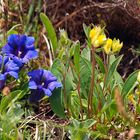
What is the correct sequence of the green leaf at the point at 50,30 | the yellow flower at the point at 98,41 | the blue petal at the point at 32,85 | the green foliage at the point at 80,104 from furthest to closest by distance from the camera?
1. the green leaf at the point at 50,30
2. the blue petal at the point at 32,85
3. the green foliage at the point at 80,104
4. the yellow flower at the point at 98,41

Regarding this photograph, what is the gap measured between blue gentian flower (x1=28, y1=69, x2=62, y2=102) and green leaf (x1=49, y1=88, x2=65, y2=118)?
0.11ft

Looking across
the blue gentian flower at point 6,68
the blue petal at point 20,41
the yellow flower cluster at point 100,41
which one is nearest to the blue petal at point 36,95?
the blue gentian flower at point 6,68

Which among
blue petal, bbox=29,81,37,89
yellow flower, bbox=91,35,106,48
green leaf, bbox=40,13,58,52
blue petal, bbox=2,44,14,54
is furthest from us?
green leaf, bbox=40,13,58,52

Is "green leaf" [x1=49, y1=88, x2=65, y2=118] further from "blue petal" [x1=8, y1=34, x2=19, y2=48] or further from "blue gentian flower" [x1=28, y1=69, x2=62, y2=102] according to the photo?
"blue petal" [x1=8, y1=34, x2=19, y2=48]

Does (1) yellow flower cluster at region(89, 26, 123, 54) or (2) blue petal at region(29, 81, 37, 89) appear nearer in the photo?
(1) yellow flower cluster at region(89, 26, 123, 54)

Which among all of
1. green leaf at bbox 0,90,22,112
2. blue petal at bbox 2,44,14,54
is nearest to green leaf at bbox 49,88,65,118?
green leaf at bbox 0,90,22,112

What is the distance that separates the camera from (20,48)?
188 centimetres

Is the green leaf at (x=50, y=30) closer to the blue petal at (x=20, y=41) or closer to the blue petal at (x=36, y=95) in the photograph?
the blue petal at (x=20, y=41)

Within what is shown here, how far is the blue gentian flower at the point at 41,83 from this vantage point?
1739mm

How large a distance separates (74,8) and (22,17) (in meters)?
0.29

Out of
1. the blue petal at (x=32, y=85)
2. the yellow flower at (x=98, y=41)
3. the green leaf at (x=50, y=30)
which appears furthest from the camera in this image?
the green leaf at (x=50, y=30)

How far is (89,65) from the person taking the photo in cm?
171

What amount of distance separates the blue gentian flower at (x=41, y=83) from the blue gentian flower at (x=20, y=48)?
0.08m

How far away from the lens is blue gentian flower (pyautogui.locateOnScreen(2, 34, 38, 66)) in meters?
1.83
